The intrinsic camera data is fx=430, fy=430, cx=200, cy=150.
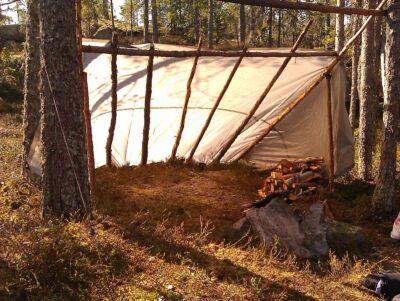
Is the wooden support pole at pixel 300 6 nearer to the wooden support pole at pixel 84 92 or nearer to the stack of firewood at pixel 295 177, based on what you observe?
the wooden support pole at pixel 84 92

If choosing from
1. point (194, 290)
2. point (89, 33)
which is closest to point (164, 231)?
point (194, 290)

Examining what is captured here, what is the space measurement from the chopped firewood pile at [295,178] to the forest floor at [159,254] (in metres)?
0.63

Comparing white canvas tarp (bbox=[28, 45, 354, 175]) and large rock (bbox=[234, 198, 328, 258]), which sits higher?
white canvas tarp (bbox=[28, 45, 354, 175])

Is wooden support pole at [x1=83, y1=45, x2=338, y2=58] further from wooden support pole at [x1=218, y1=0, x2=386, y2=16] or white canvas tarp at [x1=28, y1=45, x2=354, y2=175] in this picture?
wooden support pole at [x1=218, y1=0, x2=386, y2=16]

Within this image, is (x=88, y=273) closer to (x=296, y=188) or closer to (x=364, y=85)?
(x=296, y=188)

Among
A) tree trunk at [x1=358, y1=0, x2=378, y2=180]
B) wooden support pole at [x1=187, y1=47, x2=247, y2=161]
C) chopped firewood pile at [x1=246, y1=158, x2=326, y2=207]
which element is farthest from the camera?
tree trunk at [x1=358, y1=0, x2=378, y2=180]

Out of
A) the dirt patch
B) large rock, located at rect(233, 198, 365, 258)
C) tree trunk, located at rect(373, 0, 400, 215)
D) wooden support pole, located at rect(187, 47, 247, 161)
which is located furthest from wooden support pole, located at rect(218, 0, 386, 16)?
the dirt patch

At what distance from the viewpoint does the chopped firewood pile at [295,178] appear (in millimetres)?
8031

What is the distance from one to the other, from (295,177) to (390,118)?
6.79ft

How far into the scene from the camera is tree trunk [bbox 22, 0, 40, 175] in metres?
7.74

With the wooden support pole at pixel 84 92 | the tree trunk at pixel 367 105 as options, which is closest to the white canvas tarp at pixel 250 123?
the tree trunk at pixel 367 105

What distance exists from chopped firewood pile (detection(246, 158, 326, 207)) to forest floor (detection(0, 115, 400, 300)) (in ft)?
2.07

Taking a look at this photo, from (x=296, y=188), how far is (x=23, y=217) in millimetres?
4873

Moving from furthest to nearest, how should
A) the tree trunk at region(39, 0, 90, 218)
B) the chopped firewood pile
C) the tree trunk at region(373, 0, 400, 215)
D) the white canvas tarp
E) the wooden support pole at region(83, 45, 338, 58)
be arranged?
the white canvas tarp → the chopped firewood pile → the tree trunk at region(373, 0, 400, 215) → the wooden support pole at region(83, 45, 338, 58) → the tree trunk at region(39, 0, 90, 218)
